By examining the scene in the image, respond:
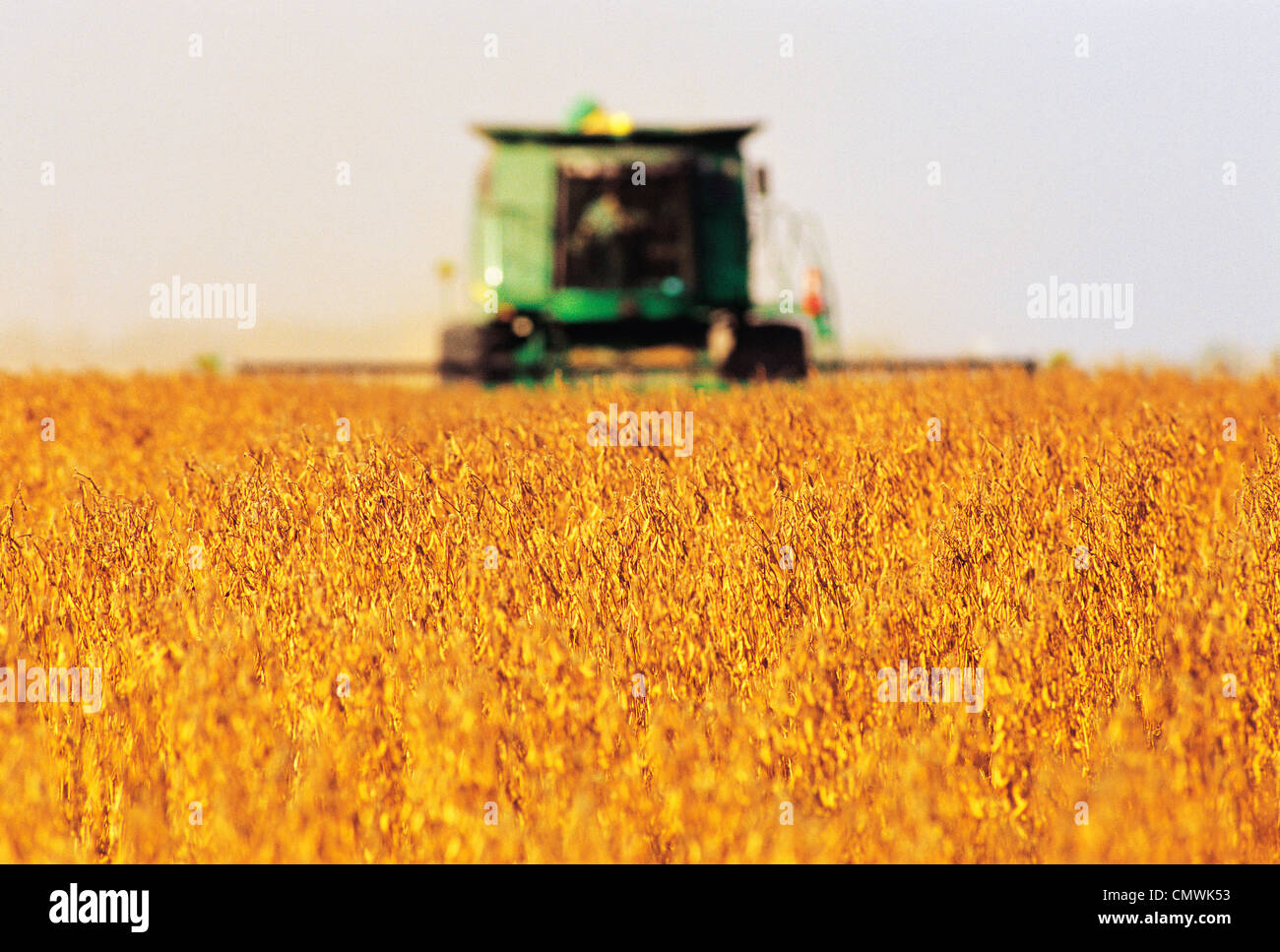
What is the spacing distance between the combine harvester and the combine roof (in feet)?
0.04

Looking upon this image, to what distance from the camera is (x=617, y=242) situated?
37.0 feet

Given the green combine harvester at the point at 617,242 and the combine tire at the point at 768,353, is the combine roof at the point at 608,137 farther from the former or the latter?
the combine tire at the point at 768,353

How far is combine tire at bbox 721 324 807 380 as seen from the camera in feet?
37.0

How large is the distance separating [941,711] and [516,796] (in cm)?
100

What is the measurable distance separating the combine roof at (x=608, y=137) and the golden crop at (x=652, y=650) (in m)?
6.55

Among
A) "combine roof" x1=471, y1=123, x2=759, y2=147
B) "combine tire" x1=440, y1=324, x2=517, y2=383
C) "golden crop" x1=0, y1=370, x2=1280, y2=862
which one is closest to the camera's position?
"golden crop" x1=0, y1=370, x2=1280, y2=862

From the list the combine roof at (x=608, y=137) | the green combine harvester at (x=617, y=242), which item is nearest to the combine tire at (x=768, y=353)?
the green combine harvester at (x=617, y=242)

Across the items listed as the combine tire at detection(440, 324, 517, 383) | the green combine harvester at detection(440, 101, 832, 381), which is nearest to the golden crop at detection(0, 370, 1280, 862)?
the combine tire at detection(440, 324, 517, 383)

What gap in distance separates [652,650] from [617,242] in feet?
28.2

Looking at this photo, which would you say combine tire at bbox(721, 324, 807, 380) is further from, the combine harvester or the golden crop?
the golden crop

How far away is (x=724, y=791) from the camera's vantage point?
87.0 inches

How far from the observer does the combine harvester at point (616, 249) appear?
11.1 m

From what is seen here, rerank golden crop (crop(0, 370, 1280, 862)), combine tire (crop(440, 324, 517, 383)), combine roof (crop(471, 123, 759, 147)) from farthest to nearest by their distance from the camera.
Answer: combine roof (crop(471, 123, 759, 147))
combine tire (crop(440, 324, 517, 383))
golden crop (crop(0, 370, 1280, 862))
